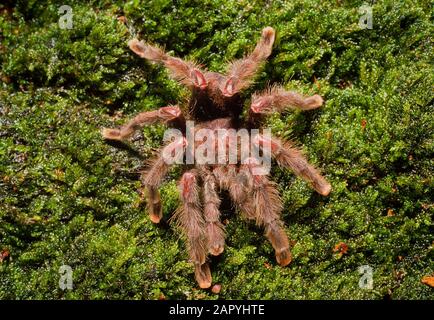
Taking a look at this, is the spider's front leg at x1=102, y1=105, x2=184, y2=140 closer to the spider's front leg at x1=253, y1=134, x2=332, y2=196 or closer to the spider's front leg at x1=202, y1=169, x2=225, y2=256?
the spider's front leg at x1=202, y1=169, x2=225, y2=256

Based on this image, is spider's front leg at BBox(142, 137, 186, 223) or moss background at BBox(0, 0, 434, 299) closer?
spider's front leg at BBox(142, 137, 186, 223)

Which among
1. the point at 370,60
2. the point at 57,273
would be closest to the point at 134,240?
the point at 57,273

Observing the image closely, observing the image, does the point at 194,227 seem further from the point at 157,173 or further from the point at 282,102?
the point at 282,102

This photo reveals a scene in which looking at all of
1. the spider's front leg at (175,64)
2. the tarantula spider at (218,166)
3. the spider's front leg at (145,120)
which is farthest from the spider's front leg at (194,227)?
the spider's front leg at (175,64)

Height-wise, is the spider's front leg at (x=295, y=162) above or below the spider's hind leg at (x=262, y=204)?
above

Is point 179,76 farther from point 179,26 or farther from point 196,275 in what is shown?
point 196,275

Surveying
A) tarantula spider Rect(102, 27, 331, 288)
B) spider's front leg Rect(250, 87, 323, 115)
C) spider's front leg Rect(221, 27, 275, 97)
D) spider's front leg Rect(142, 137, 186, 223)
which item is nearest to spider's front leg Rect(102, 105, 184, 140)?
tarantula spider Rect(102, 27, 331, 288)

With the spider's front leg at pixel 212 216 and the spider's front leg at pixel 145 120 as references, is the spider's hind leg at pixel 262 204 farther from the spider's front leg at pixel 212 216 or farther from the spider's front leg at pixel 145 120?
the spider's front leg at pixel 145 120

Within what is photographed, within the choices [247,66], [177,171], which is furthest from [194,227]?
[247,66]
